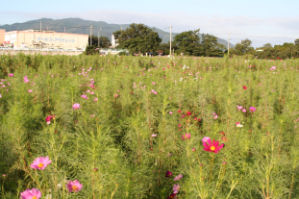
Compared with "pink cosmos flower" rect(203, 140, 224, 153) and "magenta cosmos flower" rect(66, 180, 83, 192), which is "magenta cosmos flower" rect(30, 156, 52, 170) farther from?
"pink cosmos flower" rect(203, 140, 224, 153)

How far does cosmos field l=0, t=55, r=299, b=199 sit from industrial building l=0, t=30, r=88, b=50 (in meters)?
63.4

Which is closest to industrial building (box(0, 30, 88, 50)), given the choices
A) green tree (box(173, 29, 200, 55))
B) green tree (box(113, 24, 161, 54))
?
green tree (box(113, 24, 161, 54))

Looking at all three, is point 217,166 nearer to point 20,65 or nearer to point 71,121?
point 71,121

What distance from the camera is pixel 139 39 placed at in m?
70.6

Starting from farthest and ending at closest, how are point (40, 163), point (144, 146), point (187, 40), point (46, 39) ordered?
point (187, 40), point (46, 39), point (144, 146), point (40, 163)

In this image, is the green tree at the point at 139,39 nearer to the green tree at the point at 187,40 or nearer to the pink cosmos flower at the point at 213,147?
the green tree at the point at 187,40

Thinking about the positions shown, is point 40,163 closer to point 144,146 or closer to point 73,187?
point 73,187

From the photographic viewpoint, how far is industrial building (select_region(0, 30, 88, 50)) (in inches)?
2489

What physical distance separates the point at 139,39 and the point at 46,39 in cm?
2410

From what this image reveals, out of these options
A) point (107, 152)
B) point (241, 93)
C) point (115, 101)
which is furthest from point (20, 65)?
point (107, 152)

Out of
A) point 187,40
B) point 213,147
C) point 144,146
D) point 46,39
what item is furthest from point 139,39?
point 213,147

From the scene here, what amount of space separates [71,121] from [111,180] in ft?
5.23

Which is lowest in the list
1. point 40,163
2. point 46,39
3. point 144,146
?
point 144,146

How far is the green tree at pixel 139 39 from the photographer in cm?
6712
